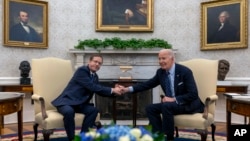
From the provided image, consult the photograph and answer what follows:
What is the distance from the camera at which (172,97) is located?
397 cm

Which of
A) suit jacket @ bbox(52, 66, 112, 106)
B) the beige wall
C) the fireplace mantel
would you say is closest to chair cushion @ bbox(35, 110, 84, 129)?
suit jacket @ bbox(52, 66, 112, 106)

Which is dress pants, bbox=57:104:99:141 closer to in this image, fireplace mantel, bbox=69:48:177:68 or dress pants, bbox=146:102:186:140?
dress pants, bbox=146:102:186:140

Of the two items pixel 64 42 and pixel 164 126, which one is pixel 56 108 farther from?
pixel 64 42

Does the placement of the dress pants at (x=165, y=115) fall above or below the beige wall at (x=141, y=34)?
below

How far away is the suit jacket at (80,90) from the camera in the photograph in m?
3.94

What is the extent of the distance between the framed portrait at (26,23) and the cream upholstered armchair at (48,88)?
2439mm

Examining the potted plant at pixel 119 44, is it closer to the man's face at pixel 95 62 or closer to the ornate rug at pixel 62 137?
the ornate rug at pixel 62 137

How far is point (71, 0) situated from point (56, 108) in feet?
12.2

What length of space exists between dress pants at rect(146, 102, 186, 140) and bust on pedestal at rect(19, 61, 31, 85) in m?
3.13

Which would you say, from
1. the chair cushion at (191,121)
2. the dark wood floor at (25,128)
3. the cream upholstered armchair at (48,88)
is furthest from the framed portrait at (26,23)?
the chair cushion at (191,121)

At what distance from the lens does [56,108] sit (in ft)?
13.7

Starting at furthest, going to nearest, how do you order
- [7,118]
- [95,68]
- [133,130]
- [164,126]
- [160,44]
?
1. [160,44]
2. [7,118]
3. [95,68]
4. [164,126]
5. [133,130]

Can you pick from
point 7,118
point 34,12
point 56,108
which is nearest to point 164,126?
point 56,108

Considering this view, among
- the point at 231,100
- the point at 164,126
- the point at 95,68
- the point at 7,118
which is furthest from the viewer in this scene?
the point at 7,118
